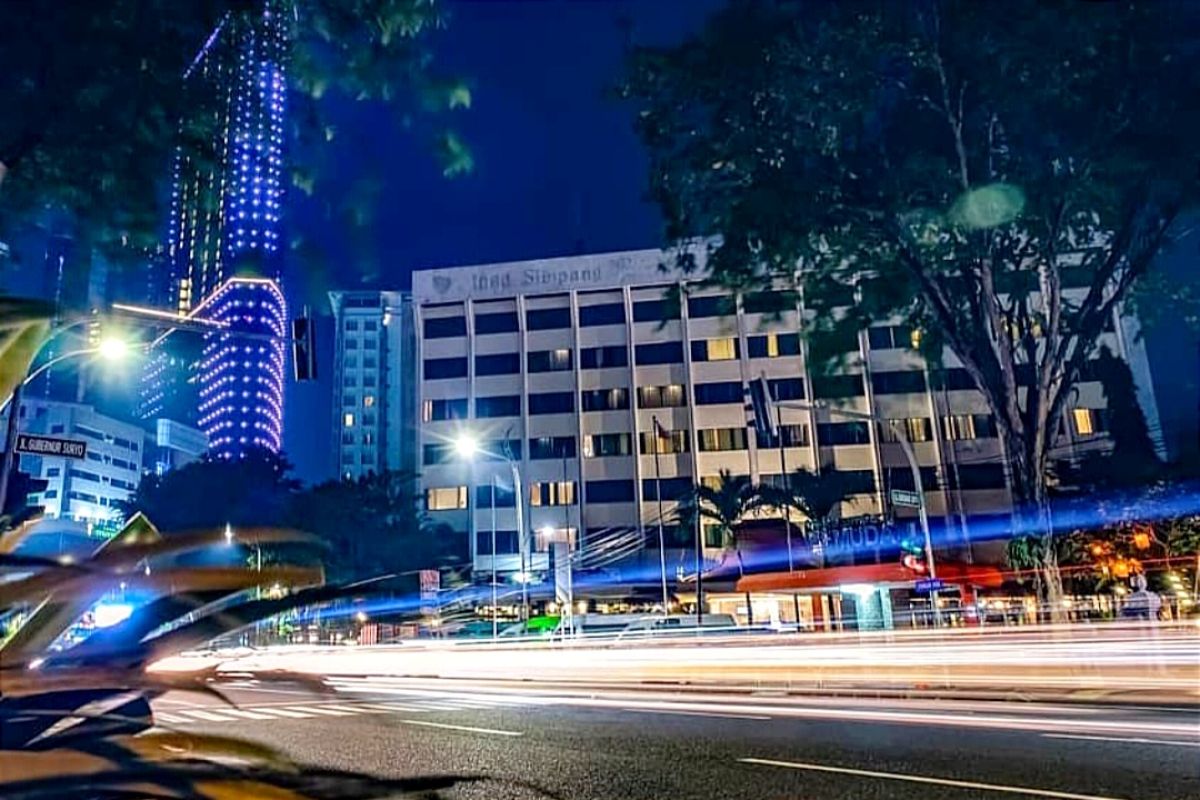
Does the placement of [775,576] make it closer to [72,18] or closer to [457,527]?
[72,18]

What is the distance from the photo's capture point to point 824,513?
44906 millimetres

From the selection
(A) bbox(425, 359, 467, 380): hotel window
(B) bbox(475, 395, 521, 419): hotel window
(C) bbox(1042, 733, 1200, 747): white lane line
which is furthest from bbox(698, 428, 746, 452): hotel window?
(C) bbox(1042, 733, 1200, 747): white lane line

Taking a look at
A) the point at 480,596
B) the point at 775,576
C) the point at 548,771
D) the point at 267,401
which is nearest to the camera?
the point at 548,771

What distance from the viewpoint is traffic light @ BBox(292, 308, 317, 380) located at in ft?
33.7

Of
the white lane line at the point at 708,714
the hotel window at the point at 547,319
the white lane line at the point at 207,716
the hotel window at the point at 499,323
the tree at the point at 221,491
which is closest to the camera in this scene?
the white lane line at the point at 708,714

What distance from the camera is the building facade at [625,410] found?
175ft

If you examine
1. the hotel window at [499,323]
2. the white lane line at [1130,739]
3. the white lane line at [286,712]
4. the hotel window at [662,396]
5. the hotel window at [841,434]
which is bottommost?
the white lane line at [1130,739]

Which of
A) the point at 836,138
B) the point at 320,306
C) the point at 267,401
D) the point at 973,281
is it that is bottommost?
the point at 320,306

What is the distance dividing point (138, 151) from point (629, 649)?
2028 cm

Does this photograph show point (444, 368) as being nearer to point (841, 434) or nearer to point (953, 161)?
point (841, 434)

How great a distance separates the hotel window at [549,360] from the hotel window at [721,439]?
11080mm

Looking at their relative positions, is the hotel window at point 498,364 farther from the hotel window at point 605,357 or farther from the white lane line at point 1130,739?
the white lane line at point 1130,739

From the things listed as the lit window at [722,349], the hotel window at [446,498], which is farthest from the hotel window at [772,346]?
the hotel window at [446,498]

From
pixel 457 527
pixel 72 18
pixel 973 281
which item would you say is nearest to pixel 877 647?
pixel 973 281
